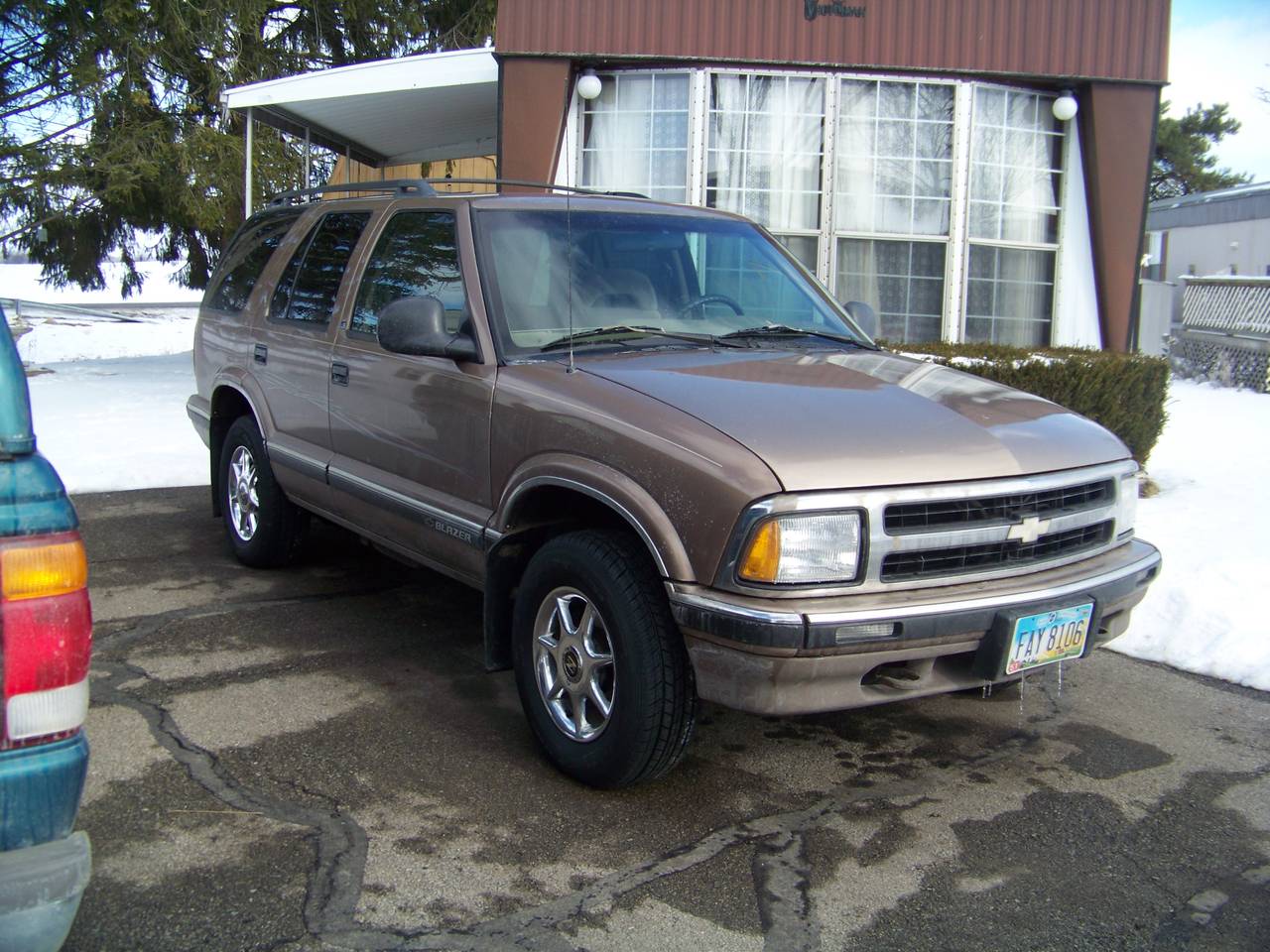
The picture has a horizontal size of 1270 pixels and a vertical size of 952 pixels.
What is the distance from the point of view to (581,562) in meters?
3.55

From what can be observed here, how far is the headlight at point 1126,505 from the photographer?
3.94 metres

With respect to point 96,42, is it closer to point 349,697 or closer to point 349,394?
point 349,394

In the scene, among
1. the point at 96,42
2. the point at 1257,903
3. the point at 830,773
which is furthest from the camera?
the point at 96,42

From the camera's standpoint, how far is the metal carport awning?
10070mm

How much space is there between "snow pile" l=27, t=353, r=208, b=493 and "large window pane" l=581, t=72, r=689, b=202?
4055mm

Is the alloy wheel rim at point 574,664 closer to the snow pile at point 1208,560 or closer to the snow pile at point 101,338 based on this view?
the snow pile at point 1208,560

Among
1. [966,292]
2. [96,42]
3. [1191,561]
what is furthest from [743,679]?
[96,42]

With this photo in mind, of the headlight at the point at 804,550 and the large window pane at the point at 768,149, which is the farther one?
the large window pane at the point at 768,149

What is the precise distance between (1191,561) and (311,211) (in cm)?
481

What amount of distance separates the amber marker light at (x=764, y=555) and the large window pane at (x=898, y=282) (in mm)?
7289

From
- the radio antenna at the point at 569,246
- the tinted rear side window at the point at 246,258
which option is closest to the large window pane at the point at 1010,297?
the tinted rear side window at the point at 246,258

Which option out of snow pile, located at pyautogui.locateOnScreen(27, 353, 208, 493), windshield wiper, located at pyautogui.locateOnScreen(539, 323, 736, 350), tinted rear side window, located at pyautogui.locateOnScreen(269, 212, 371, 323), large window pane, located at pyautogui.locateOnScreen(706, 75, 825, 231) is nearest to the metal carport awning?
large window pane, located at pyautogui.locateOnScreen(706, 75, 825, 231)

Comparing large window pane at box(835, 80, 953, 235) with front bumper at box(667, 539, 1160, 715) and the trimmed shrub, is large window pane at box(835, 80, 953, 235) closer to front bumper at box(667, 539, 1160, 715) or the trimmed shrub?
the trimmed shrub

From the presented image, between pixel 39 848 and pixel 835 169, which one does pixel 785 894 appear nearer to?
pixel 39 848
